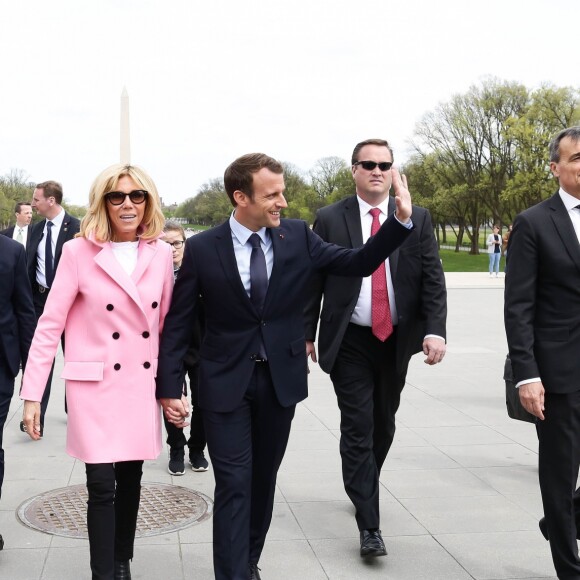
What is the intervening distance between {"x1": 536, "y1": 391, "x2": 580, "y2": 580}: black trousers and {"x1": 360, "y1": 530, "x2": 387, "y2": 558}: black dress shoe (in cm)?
83

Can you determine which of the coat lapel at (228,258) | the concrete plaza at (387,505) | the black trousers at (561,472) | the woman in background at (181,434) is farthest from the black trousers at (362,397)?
the woman in background at (181,434)

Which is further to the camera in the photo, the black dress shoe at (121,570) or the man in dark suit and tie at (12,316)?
the man in dark suit and tie at (12,316)

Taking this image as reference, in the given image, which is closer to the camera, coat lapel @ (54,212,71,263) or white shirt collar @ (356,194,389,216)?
white shirt collar @ (356,194,389,216)

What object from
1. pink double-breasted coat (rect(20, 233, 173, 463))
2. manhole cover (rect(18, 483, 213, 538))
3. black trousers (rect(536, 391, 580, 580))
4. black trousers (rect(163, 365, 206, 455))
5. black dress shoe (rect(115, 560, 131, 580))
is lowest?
manhole cover (rect(18, 483, 213, 538))

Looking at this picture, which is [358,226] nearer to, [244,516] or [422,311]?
[422,311]

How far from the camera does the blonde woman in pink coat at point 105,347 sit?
11.7 feet

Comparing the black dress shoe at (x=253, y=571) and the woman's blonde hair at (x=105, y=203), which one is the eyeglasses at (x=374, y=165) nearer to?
the woman's blonde hair at (x=105, y=203)

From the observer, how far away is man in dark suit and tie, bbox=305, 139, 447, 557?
445 cm

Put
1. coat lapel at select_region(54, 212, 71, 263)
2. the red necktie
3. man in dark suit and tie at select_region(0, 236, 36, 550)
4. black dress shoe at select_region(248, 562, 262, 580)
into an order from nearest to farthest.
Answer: black dress shoe at select_region(248, 562, 262, 580) < man in dark suit and tie at select_region(0, 236, 36, 550) < the red necktie < coat lapel at select_region(54, 212, 71, 263)

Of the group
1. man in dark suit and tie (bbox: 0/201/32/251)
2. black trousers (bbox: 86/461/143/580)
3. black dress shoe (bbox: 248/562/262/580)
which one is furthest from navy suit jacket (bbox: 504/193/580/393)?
man in dark suit and tie (bbox: 0/201/32/251)

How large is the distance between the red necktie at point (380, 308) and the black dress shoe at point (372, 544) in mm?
954

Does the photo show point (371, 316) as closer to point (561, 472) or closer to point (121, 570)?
point (561, 472)

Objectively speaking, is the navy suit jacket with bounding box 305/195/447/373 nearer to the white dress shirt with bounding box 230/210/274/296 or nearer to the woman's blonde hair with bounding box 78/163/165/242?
the white dress shirt with bounding box 230/210/274/296

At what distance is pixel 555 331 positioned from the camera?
3.64 metres
